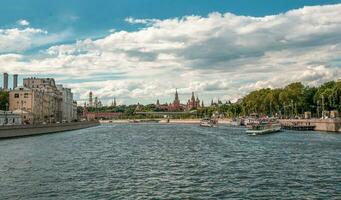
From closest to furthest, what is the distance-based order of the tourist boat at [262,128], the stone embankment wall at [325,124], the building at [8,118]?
1. the tourist boat at [262,128]
2. the building at [8,118]
3. the stone embankment wall at [325,124]

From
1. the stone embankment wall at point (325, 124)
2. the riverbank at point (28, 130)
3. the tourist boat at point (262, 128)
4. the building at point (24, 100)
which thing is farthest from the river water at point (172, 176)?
the building at point (24, 100)

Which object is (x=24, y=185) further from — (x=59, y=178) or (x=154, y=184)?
(x=154, y=184)

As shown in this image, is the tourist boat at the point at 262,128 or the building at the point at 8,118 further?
the building at the point at 8,118

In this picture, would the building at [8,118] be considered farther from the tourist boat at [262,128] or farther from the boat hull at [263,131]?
the tourist boat at [262,128]

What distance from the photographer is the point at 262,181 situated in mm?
37000

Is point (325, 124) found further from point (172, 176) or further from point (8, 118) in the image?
point (172, 176)

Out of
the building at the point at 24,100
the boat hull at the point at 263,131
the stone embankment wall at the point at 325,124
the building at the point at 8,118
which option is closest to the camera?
the boat hull at the point at 263,131

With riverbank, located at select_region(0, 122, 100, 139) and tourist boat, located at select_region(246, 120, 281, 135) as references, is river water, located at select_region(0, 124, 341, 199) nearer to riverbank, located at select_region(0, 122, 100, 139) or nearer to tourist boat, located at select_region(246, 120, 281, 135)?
riverbank, located at select_region(0, 122, 100, 139)

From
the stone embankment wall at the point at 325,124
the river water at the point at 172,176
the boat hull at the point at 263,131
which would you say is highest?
the stone embankment wall at the point at 325,124

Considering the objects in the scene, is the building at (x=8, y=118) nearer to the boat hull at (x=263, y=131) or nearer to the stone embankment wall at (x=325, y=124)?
the boat hull at (x=263, y=131)

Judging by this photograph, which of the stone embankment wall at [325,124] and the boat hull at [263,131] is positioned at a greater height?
the stone embankment wall at [325,124]

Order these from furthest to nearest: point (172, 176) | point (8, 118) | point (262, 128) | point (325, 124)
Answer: point (325, 124)
point (262, 128)
point (8, 118)
point (172, 176)

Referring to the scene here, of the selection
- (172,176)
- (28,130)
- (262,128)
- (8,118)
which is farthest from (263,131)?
(172,176)

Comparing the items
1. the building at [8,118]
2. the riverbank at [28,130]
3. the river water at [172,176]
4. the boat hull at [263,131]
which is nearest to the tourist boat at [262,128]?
the boat hull at [263,131]
